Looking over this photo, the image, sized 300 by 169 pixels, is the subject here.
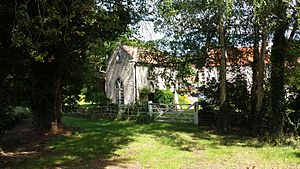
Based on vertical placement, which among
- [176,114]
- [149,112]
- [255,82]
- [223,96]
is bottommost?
[176,114]

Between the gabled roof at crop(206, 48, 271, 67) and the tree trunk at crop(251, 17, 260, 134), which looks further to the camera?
the gabled roof at crop(206, 48, 271, 67)

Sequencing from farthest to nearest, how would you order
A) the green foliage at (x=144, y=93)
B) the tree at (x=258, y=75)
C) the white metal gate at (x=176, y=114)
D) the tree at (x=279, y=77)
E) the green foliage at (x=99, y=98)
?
1. the green foliage at (x=144, y=93)
2. the green foliage at (x=99, y=98)
3. the white metal gate at (x=176, y=114)
4. the tree at (x=258, y=75)
5. the tree at (x=279, y=77)

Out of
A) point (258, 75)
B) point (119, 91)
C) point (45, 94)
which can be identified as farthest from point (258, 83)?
point (119, 91)

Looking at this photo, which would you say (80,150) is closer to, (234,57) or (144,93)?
(234,57)

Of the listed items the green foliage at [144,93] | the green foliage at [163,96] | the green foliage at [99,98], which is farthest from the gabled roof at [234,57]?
the green foliage at [144,93]

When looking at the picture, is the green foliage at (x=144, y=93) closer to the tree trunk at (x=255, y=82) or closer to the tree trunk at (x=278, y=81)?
the tree trunk at (x=255, y=82)

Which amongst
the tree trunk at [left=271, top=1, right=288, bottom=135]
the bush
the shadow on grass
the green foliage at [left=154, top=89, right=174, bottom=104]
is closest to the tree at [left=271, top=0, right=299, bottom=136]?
the tree trunk at [left=271, top=1, right=288, bottom=135]

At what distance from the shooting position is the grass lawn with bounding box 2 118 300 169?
9.94 meters

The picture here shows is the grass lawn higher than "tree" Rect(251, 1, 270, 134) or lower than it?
lower

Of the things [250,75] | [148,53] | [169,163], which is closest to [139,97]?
[148,53]

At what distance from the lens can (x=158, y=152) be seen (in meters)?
11.6

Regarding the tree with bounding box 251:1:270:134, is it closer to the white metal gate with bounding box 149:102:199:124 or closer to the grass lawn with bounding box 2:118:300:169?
the grass lawn with bounding box 2:118:300:169

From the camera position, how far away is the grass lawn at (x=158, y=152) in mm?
9938

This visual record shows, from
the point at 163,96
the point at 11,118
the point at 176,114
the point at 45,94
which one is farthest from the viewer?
the point at 163,96
